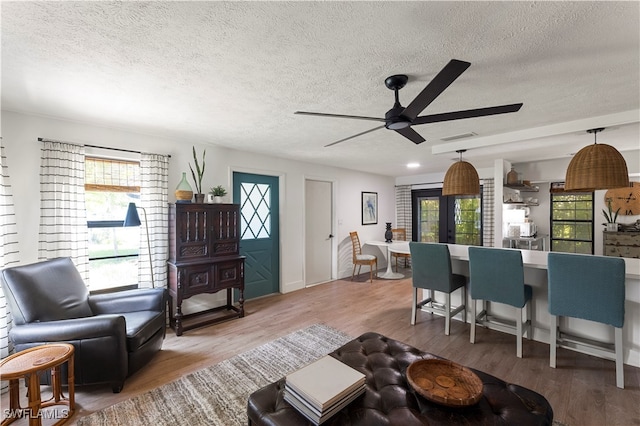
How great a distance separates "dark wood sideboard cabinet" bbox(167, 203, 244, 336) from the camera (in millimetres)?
3236

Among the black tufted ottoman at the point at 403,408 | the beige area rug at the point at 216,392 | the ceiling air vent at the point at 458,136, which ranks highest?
the ceiling air vent at the point at 458,136

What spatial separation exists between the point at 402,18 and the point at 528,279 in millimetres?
3079

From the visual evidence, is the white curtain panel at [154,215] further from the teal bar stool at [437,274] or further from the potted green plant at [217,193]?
the teal bar stool at [437,274]

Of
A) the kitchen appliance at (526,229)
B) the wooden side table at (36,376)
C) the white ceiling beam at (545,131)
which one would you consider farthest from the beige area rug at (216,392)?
the kitchen appliance at (526,229)

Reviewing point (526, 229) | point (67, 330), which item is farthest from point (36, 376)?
point (526, 229)

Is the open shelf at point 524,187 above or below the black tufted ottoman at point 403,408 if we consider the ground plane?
above

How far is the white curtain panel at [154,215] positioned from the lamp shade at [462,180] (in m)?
3.47

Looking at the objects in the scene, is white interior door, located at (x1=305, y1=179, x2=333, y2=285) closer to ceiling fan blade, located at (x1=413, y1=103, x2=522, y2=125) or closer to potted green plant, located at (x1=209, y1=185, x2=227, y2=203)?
potted green plant, located at (x1=209, y1=185, x2=227, y2=203)

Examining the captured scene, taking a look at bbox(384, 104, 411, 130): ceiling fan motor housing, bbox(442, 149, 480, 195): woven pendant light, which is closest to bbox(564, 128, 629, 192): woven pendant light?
bbox(442, 149, 480, 195): woven pendant light

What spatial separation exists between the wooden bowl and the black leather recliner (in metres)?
2.17

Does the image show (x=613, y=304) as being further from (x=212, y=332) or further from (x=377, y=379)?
(x=212, y=332)

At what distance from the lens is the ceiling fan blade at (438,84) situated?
130 cm

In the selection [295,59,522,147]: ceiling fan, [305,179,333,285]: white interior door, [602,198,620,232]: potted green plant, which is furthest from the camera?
[305,179,333,285]: white interior door

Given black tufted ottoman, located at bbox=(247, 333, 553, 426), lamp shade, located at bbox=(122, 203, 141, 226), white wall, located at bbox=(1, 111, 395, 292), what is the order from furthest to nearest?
lamp shade, located at bbox=(122, 203, 141, 226), white wall, located at bbox=(1, 111, 395, 292), black tufted ottoman, located at bbox=(247, 333, 553, 426)
